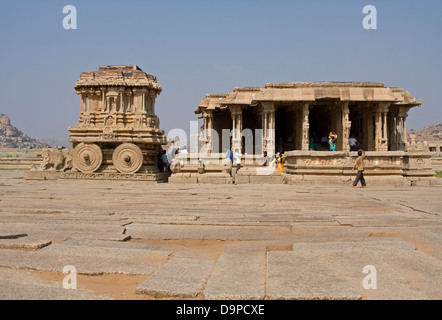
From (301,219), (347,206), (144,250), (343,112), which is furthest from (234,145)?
(144,250)

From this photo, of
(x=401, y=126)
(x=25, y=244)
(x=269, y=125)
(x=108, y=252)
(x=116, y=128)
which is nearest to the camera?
(x=108, y=252)

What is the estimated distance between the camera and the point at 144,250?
401 centimetres

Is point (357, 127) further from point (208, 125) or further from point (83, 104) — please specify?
point (83, 104)

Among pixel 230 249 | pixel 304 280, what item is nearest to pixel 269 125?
pixel 230 249

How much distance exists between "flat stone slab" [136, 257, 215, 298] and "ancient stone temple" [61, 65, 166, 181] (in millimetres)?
12948

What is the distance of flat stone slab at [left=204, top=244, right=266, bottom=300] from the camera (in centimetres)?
270

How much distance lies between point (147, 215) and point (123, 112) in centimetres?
1310

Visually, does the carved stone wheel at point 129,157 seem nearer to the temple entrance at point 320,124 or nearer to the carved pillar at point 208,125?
the temple entrance at point 320,124

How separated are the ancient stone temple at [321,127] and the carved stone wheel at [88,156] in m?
4.83

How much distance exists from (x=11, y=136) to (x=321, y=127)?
499 feet

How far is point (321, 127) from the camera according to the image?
91.5 ft

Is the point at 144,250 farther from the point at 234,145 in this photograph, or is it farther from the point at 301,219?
the point at 234,145

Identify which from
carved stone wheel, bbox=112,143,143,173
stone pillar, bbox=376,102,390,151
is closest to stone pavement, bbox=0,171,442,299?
carved stone wheel, bbox=112,143,143,173

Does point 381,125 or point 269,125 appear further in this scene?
point 381,125
